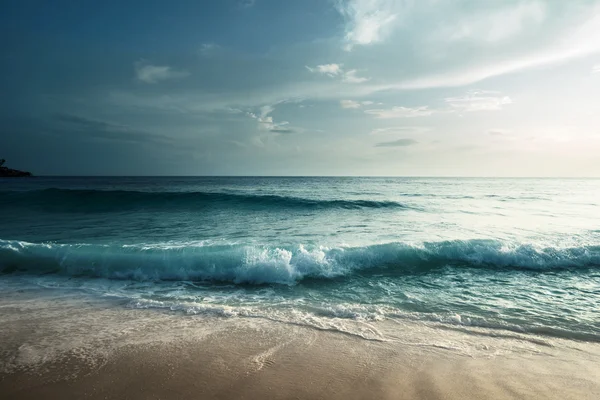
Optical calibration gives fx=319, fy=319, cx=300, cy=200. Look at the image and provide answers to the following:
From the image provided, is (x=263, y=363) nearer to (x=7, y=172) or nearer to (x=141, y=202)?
(x=141, y=202)

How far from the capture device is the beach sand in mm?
3172

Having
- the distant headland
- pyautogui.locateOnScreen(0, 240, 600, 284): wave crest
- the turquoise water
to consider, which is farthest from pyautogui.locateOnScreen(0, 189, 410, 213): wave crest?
the distant headland

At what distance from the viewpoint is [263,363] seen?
371 cm

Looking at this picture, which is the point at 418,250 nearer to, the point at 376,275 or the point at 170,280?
the point at 376,275

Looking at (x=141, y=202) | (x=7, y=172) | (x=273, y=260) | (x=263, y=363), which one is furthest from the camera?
(x=7, y=172)

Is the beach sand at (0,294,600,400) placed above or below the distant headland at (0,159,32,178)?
below

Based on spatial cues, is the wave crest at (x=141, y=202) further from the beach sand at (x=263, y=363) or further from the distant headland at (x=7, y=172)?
the distant headland at (x=7, y=172)

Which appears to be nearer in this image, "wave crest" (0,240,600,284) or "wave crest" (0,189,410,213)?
"wave crest" (0,240,600,284)

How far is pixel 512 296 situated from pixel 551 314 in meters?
0.99

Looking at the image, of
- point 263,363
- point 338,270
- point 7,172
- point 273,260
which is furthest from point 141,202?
point 7,172

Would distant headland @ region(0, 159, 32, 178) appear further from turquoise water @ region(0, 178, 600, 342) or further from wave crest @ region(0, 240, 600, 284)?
wave crest @ region(0, 240, 600, 284)

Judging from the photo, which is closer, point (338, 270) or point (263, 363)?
point (263, 363)

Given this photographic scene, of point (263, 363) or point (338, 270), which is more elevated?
point (263, 363)

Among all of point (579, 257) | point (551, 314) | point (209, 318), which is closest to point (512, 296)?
point (551, 314)
